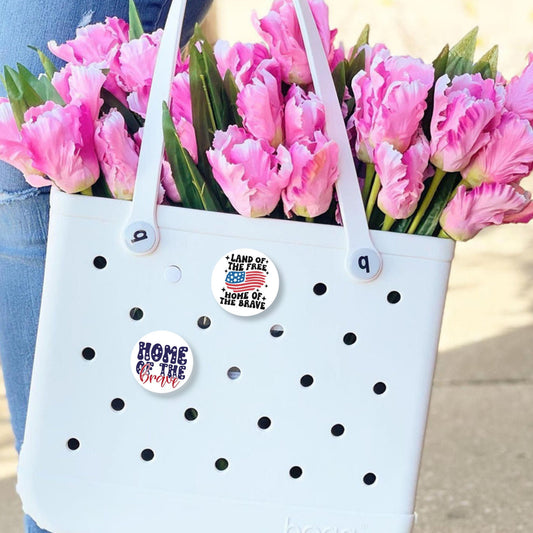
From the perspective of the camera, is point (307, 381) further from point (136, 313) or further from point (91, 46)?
point (91, 46)

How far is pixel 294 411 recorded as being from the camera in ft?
3.13

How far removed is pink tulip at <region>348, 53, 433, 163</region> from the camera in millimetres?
865

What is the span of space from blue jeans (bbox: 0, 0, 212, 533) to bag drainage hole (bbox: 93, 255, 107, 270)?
0.23m

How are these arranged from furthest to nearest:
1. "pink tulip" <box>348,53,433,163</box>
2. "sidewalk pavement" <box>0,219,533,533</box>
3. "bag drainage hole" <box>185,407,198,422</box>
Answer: "sidewalk pavement" <box>0,219,533,533</box>
"bag drainage hole" <box>185,407,198,422</box>
"pink tulip" <box>348,53,433,163</box>

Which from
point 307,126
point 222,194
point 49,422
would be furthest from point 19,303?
point 307,126

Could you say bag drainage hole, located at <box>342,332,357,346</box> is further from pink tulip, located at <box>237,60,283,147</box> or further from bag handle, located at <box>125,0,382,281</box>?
pink tulip, located at <box>237,60,283,147</box>

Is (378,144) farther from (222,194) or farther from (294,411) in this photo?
(294,411)

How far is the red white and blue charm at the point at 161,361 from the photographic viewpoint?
3.08 ft

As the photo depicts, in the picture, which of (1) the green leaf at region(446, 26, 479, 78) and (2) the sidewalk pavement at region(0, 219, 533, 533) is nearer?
(1) the green leaf at region(446, 26, 479, 78)

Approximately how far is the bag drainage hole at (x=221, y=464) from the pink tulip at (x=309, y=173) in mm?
258

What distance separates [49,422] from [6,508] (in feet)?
4.67

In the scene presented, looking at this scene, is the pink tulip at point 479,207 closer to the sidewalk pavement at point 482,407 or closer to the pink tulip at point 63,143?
the pink tulip at point 63,143

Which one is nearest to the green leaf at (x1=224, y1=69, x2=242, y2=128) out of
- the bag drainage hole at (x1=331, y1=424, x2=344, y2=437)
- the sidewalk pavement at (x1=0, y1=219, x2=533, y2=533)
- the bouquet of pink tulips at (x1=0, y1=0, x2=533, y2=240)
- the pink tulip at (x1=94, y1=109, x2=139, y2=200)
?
the bouquet of pink tulips at (x1=0, y1=0, x2=533, y2=240)

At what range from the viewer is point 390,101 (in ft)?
2.85
